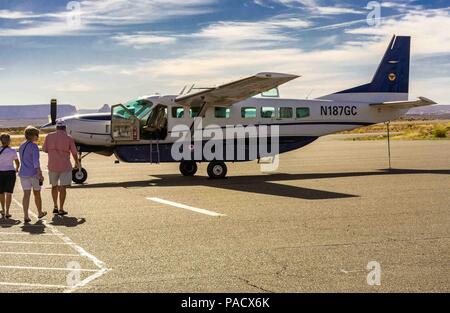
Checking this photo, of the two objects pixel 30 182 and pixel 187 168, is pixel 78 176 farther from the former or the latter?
pixel 30 182

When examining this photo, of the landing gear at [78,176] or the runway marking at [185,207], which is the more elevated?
the landing gear at [78,176]

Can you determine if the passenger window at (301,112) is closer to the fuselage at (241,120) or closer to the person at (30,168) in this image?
the fuselage at (241,120)

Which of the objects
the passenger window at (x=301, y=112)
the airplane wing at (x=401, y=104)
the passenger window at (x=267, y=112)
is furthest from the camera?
the airplane wing at (x=401, y=104)

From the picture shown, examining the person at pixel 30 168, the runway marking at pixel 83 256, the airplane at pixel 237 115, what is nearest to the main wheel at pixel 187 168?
the airplane at pixel 237 115

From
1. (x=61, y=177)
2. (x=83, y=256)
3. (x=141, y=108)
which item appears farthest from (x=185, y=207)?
(x=141, y=108)

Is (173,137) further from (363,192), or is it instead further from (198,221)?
(198,221)

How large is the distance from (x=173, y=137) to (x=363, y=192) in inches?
276

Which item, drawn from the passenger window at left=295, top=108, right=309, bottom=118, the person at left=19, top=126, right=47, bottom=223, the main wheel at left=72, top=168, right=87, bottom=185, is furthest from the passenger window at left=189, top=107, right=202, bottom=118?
the person at left=19, top=126, right=47, bottom=223

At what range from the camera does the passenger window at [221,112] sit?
2038 cm

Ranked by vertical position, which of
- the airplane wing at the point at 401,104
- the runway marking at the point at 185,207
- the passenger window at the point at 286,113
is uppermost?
the airplane wing at the point at 401,104

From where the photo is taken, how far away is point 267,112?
69.1ft

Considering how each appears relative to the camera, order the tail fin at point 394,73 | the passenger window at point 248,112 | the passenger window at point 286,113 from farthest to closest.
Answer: the tail fin at point 394,73
the passenger window at point 286,113
the passenger window at point 248,112

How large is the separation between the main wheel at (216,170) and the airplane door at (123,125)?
2.50 m

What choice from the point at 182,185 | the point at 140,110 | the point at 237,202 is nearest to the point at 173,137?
the point at 140,110
